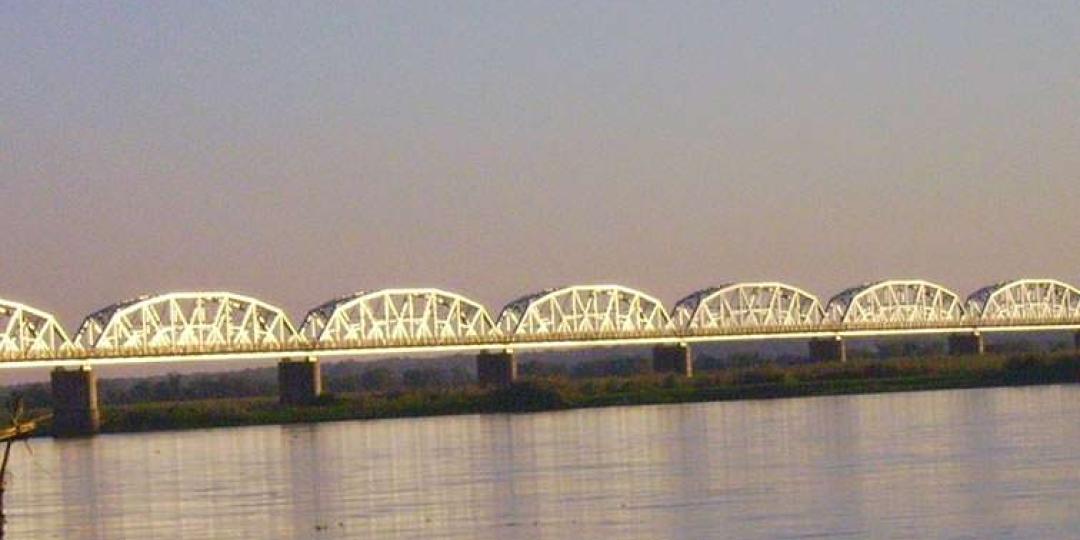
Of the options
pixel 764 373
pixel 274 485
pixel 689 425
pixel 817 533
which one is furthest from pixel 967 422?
pixel 764 373

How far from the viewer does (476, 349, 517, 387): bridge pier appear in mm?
158000

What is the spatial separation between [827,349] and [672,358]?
19.0 meters

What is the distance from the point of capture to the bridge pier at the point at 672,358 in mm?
171250

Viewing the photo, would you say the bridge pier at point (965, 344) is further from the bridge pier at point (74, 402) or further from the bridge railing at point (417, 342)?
the bridge pier at point (74, 402)

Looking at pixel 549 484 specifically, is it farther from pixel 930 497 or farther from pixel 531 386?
pixel 531 386

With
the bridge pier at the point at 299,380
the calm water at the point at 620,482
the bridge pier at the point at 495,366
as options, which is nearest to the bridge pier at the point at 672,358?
the bridge pier at the point at 495,366

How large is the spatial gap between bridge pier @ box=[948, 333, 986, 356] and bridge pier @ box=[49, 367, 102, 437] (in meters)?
83.9

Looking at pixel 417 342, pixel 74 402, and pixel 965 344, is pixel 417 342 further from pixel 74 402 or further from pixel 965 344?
pixel 965 344

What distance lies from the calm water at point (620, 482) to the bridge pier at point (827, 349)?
352ft

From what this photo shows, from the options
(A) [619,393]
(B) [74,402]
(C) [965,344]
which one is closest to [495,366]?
(A) [619,393]

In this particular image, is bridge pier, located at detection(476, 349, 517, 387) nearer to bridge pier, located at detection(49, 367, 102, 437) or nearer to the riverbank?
the riverbank

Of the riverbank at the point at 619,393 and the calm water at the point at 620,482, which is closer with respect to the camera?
the calm water at the point at 620,482

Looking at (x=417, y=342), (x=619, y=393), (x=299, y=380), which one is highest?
(x=417, y=342)

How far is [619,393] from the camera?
12131cm
